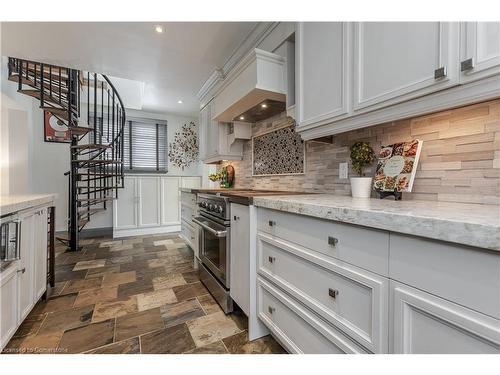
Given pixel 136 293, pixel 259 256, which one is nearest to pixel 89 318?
pixel 136 293

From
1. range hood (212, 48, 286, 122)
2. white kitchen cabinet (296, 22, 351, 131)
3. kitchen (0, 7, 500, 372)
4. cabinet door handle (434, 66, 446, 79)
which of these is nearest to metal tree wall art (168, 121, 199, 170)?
kitchen (0, 7, 500, 372)

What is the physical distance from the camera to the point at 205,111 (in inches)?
139

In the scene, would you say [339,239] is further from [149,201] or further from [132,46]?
[149,201]

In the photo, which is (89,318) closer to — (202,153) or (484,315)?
(484,315)

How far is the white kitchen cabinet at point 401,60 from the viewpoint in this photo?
880 mm

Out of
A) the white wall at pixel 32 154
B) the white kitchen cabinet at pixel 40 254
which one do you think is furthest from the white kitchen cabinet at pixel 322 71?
the white wall at pixel 32 154

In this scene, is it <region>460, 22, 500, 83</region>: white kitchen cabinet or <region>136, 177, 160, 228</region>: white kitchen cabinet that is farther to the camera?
<region>136, 177, 160, 228</region>: white kitchen cabinet

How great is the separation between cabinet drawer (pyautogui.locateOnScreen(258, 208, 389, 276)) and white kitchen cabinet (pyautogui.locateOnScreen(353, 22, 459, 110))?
64 cm

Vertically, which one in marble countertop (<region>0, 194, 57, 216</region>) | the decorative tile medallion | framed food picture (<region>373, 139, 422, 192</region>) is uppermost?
the decorative tile medallion

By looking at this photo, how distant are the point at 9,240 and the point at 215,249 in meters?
1.34

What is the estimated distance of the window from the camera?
5.01m

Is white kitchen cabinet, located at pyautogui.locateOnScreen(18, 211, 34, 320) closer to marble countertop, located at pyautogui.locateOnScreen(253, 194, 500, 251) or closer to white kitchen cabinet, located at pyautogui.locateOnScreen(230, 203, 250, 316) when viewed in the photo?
white kitchen cabinet, located at pyautogui.locateOnScreen(230, 203, 250, 316)

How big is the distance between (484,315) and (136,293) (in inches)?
94.9

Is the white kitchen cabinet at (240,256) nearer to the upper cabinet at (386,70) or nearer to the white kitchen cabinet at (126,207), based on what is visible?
the upper cabinet at (386,70)
